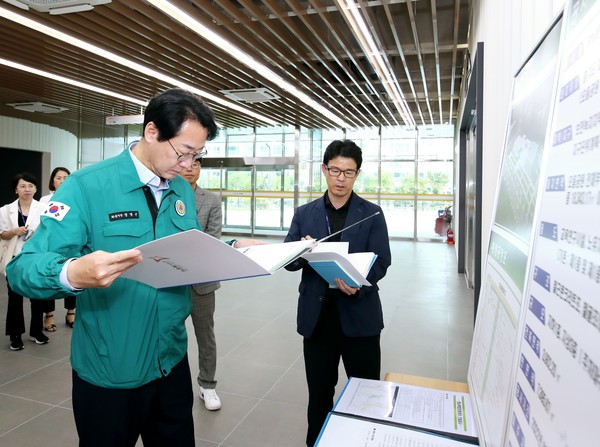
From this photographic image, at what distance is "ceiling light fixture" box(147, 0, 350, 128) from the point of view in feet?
15.9

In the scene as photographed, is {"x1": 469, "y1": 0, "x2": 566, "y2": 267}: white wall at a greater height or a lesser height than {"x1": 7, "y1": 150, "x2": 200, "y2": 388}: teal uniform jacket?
greater

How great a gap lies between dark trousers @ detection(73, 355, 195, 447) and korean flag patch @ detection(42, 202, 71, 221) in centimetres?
60

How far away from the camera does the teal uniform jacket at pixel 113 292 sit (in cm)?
133

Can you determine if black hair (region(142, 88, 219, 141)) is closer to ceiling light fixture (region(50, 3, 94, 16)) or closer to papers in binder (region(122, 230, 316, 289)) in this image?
papers in binder (region(122, 230, 316, 289))

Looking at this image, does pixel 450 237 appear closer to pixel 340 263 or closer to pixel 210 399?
pixel 210 399

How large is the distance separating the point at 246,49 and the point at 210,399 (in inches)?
203

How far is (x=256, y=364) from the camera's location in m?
3.77

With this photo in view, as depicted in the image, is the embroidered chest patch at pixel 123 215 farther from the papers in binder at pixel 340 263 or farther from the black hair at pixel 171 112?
the papers in binder at pixel 340 263

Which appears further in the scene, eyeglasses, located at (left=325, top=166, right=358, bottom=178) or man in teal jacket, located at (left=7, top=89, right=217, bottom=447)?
eyeglasses, located at (left=325, top=166, right=358, bottom=178)

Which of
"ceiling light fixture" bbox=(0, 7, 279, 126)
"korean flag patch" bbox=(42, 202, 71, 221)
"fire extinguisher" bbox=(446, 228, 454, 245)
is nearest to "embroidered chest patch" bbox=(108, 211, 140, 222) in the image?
"korean flag patch" bbox=(42, 202, 71, 221)

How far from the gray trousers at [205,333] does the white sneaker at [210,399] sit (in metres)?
0.03

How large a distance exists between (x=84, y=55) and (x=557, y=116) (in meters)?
7.51

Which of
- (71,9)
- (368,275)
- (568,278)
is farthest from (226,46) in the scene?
(568,278)

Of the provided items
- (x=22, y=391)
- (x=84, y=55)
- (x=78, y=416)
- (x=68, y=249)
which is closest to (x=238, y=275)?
(x=68, y=249)
